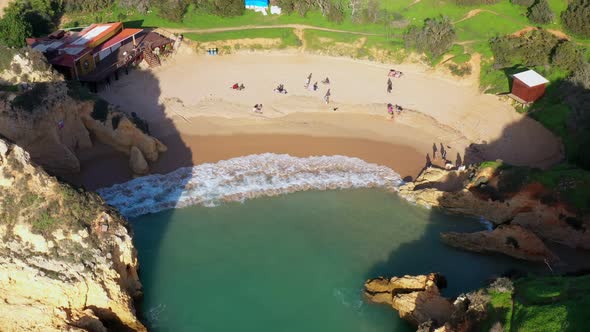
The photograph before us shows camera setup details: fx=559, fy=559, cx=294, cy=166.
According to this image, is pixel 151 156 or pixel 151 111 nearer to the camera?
pixel 151 156

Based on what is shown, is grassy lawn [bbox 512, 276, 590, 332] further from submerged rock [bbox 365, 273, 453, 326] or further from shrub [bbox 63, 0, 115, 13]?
shrub [bbox 63, 0, 115, 13]

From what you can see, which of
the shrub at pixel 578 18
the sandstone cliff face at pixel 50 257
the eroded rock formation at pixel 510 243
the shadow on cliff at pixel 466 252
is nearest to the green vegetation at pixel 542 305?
the shadow on cliff at pixel 466 252

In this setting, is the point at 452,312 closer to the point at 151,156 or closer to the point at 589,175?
the point at 589,175

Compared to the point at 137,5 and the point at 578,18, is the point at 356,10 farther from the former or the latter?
the point at 137,5

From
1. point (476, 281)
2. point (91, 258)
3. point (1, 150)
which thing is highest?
point (1, 150)

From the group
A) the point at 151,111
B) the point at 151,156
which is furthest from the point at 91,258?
the point at 151,111

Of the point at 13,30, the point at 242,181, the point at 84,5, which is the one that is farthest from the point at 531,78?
the point at 13,30

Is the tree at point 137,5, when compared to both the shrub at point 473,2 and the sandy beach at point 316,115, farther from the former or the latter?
the shrub at point 473,2
